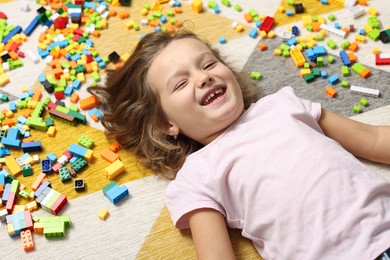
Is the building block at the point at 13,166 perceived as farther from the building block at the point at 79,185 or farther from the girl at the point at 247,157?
the girl at the point at 247,157

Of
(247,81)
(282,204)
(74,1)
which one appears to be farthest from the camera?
(74,1)

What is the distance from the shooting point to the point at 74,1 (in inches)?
75.7

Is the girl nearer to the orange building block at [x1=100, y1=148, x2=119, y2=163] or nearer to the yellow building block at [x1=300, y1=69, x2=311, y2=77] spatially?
the orange building block at [x1=100, y1=148, x2=119, y2=163]

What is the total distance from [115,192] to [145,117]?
226 millimetres

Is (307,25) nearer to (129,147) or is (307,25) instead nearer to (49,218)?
(129,147)

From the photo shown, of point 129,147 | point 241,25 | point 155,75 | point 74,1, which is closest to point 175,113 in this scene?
point 155,75

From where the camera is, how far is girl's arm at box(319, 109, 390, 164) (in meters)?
1.33

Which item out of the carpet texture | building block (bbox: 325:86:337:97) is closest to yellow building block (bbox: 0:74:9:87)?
the carpet texture

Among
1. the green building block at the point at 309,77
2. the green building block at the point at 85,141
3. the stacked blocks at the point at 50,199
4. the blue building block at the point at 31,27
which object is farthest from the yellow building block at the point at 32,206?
the green building block at the point at 309,77

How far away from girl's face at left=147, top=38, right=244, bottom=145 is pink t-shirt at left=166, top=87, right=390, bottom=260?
5cm

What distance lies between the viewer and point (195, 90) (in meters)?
1.28

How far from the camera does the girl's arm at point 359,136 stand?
1334 millimetres

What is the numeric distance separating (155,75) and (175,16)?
0.56m

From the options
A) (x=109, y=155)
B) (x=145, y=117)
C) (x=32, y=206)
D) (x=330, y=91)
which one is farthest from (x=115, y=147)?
(x=330, y=91)
